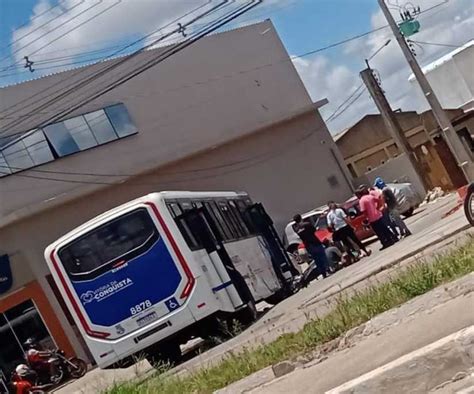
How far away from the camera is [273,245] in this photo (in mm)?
24391

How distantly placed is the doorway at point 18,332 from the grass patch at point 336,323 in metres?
18.3

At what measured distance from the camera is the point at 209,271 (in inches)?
648

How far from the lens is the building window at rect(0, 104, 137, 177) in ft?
92.6

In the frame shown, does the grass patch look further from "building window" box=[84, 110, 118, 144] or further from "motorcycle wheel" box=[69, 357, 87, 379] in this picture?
"building window" box=[84, 110, 118, 144]

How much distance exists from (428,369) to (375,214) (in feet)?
46.5

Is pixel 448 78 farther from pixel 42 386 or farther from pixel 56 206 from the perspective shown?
pixel 42 386

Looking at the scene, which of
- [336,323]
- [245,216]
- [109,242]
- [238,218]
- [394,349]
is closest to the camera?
[394,349]

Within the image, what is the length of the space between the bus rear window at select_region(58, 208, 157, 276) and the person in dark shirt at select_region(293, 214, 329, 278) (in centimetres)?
543

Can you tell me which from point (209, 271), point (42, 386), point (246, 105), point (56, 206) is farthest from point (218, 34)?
point (209, 271)

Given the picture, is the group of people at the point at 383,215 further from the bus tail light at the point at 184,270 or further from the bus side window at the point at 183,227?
the bus tail light at the point at 184,270

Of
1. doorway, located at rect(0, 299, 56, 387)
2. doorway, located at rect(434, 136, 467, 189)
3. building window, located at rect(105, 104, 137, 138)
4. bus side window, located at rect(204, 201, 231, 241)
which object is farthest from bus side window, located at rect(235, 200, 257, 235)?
doorway, located at rect(434, 136, 467, 189)

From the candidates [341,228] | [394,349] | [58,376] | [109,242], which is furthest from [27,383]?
[394,349]

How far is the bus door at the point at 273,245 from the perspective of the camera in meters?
23.3

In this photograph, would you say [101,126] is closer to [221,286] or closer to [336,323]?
[221,286]
